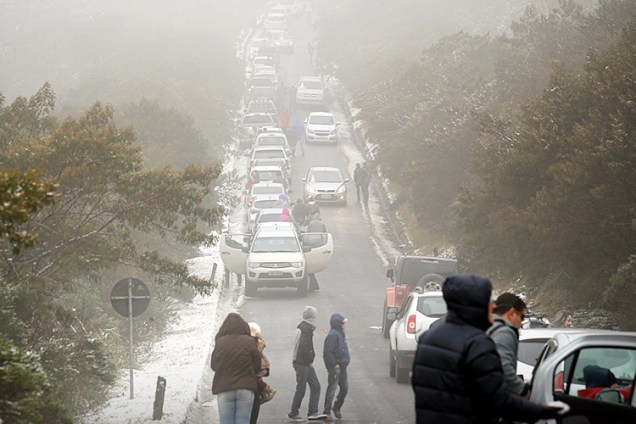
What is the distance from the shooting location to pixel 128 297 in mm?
18781

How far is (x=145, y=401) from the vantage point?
18203 millimetres

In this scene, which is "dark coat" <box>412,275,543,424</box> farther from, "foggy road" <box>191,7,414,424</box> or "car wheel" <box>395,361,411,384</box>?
"car wheel" <box>395,361,411,384</box>

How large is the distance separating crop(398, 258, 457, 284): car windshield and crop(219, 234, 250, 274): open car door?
8.39 m

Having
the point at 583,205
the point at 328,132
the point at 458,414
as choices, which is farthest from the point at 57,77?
the point at 458,414

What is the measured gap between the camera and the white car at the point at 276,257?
3250 centimetres

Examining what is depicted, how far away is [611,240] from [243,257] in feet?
44.6

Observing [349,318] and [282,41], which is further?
[282,41]

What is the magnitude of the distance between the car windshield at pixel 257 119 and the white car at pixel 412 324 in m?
48.4

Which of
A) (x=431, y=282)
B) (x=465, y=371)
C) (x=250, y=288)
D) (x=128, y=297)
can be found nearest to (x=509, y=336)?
(x=465, y=371)

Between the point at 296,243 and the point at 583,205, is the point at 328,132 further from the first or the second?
the point at 583,205

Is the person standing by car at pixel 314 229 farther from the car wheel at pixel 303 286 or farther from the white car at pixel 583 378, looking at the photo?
the white car at pixel 583 378

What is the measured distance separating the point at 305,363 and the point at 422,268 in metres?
10.1

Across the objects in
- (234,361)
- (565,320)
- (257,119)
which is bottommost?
(565,320)

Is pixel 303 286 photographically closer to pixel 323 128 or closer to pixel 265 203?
pixel 265 203
